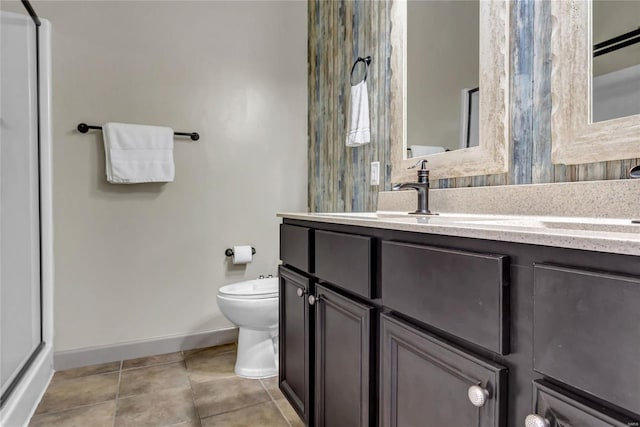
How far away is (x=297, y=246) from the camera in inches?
57.8

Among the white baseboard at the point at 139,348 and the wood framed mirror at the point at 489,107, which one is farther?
the white baseboard at the point at 139,348

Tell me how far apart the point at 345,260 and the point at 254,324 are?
109 centimetres

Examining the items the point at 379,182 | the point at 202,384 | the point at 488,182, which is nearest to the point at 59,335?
the point at 202,384

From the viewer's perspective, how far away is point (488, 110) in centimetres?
132

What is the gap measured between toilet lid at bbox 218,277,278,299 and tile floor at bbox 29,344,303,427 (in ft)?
1.45

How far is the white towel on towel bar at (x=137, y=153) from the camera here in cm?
214

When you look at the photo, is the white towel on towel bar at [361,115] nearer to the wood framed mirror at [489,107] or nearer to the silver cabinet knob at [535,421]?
the wood framed mirror at [489,107]

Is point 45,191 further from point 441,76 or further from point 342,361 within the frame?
point 441,76

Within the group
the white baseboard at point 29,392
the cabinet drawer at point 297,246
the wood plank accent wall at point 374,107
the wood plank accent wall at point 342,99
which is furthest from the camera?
the wood plank accent wall at point 342,99

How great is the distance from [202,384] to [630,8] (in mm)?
2221

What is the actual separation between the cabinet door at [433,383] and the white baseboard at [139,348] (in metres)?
1.80

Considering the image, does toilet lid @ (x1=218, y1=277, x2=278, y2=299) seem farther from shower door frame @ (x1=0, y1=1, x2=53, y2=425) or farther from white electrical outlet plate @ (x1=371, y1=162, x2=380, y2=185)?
shower door frame @ (x1=0, y1=1, x2=53, y2=425)

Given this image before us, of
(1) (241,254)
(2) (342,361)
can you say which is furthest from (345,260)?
(1) (241,254)

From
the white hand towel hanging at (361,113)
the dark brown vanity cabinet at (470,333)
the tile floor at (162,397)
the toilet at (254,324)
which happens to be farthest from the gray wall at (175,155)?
the dark brown vanity cabinet at (470,333)
